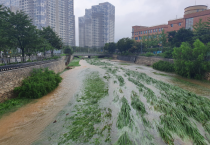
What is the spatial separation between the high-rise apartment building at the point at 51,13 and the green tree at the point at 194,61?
82.2 metres

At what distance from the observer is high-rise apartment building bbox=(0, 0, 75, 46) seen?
103025mm

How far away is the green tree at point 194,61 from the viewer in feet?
79.9

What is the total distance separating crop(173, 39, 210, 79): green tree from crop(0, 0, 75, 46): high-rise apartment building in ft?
270

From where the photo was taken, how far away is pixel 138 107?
12.4 meters

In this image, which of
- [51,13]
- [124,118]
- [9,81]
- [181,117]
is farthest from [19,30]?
[51,13]

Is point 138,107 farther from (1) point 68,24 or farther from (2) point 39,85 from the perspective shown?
(1) point 68,24

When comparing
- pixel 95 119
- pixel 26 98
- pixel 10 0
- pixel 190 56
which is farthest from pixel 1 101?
pixel 10 0

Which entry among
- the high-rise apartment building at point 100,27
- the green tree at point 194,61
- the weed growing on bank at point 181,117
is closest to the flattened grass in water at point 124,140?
the weed growing on bank at point 181,117

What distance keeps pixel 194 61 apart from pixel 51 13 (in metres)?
118

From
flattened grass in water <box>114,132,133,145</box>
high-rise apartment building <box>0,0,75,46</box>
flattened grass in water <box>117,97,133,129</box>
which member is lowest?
flattened grass in water <box>114,132,133,145</box>

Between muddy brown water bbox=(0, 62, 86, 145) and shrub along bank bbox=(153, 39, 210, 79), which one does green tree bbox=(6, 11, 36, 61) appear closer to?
muddy brown water bbox=(0, 62, 86, 145)

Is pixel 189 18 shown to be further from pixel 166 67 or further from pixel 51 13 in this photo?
pixel 51 13

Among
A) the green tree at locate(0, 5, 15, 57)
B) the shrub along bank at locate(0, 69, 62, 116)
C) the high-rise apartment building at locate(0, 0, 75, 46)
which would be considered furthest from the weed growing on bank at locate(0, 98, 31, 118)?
the high-rise apartment building at locate(0, 0, 75, 46)

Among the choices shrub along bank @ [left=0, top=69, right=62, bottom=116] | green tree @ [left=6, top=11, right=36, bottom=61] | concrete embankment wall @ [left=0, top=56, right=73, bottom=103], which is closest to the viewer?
shrub along bank @ [left=0, top=69, right=62, bottom=116]
